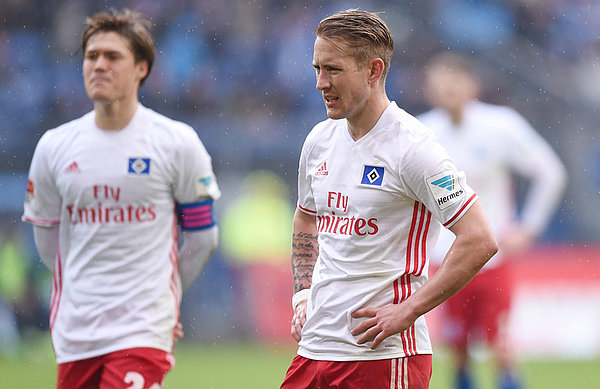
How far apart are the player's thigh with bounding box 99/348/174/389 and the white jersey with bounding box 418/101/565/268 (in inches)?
120

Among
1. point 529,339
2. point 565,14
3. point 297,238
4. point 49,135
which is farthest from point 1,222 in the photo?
point 565,14

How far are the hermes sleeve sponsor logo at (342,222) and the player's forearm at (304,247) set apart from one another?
34 centimetres

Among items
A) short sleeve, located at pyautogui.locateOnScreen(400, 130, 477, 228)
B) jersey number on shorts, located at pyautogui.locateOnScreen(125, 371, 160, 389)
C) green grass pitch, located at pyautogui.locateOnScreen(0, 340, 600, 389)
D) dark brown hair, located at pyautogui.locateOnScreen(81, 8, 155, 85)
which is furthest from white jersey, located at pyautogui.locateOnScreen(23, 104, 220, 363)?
green grass pitch, located at pyautogui.locateOnScreen(0, 340, 600, 389)

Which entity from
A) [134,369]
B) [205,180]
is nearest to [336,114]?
[205,180]

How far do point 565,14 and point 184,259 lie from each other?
491 inches

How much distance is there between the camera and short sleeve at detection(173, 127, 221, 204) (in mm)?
4789

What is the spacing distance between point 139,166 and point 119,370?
100 centimetres

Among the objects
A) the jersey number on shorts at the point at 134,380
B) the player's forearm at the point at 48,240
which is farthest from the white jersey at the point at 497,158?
the jersey number on shorts at the point at 134,380

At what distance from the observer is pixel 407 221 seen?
3.53 m

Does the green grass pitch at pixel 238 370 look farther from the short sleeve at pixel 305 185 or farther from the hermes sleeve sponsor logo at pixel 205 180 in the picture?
the short sleeve at pixel 305 185

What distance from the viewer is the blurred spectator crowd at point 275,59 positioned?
1418cm

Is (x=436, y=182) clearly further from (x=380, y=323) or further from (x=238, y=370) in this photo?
(x=238, y=370)

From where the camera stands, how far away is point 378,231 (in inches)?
139

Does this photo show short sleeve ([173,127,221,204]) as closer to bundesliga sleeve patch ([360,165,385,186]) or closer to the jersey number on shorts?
the jersey number on shorts
